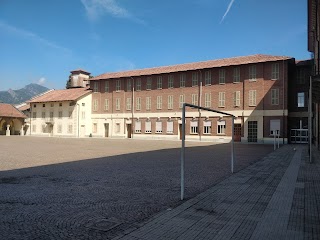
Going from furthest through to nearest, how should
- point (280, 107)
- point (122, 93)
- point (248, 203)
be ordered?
point (122, 93) < point (280, 107) < point (248, 203)

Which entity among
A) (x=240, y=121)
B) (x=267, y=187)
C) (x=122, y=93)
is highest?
(x=122, y=93)

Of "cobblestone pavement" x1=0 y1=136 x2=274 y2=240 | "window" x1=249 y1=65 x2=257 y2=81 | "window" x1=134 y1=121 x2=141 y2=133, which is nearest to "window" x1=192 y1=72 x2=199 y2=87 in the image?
"window" x1=249 y1=65 x2=257 y2=81

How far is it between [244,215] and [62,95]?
176 feet

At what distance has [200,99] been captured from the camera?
40938mm

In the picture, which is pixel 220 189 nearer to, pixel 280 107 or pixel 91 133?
pixel 280 107

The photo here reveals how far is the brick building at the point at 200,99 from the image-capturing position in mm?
35594

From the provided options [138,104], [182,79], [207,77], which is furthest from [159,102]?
[207,77]

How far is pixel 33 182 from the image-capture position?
863 cm

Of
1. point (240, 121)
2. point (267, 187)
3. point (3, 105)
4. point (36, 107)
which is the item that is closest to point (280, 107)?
point (240, 121)

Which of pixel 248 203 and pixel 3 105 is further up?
pixel 3 105

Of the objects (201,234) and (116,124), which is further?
(116,124)

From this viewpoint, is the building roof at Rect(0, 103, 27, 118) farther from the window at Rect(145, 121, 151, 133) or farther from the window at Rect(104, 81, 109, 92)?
the window at Rect(145, 121, 151, 133)

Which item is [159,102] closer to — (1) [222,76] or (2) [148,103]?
(2) [148,103]

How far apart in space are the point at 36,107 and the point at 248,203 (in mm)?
57157
